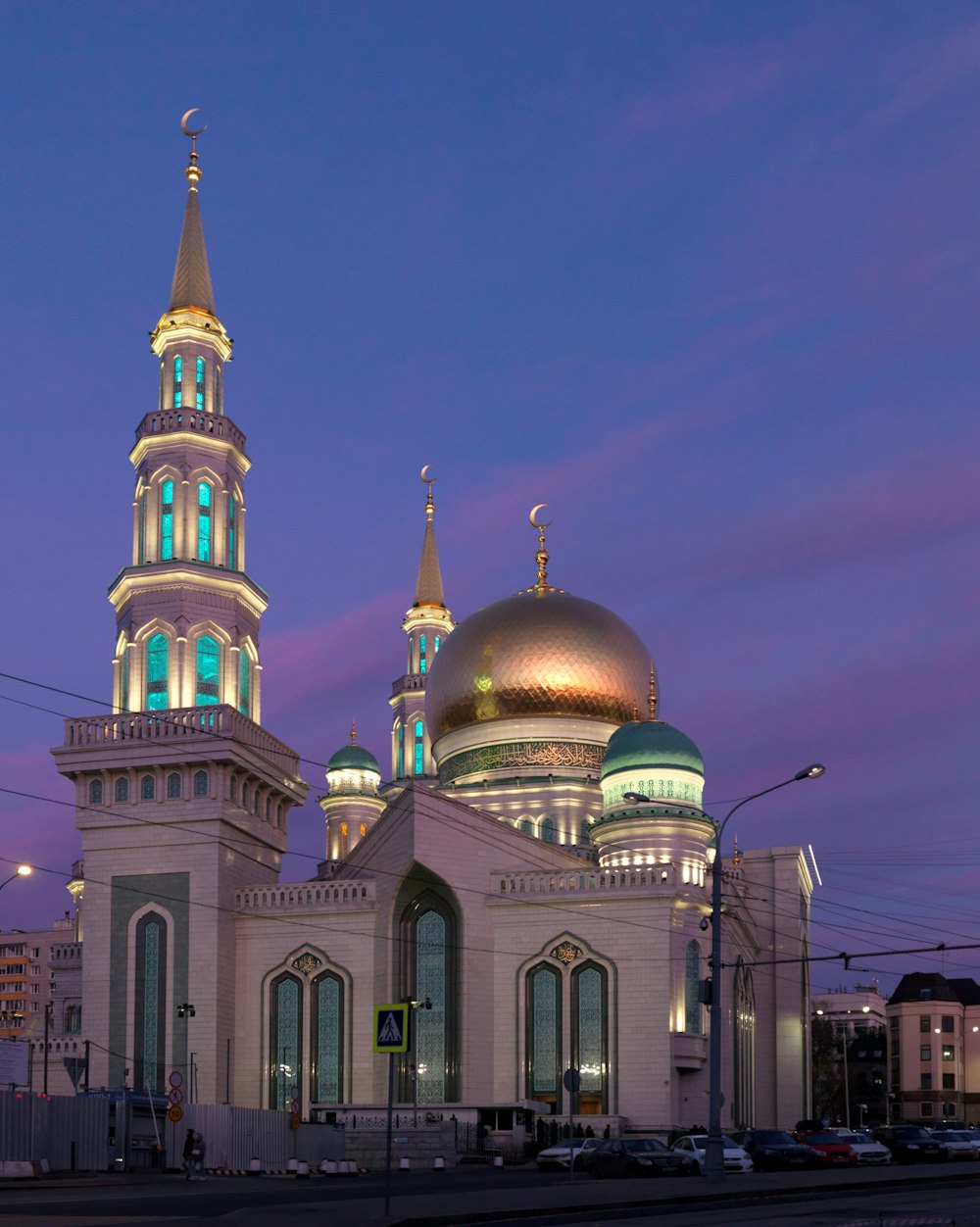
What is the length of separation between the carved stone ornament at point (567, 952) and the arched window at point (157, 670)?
14.3 m

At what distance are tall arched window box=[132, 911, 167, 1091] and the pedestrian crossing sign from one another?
106ft

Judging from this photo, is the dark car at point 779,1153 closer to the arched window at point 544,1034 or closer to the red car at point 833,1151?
the red car at point 833,1151

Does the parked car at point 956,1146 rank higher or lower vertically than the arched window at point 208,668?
lower

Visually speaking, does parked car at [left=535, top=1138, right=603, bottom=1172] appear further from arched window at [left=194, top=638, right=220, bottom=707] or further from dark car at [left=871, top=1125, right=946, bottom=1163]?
arched window at [left=194, top=638, right=220, bottom=707]

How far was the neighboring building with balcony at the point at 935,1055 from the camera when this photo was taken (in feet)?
411

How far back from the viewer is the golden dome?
68000mm

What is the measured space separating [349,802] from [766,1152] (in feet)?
136

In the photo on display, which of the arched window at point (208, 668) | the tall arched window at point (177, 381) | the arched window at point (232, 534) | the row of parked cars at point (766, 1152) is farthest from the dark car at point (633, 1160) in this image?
the tall arched window at point (177, 381)

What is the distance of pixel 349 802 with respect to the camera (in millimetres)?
79375

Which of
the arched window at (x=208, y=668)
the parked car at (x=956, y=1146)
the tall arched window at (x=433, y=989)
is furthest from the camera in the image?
the arched window at (x=208, y=668)

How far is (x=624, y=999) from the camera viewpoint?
52125 mm

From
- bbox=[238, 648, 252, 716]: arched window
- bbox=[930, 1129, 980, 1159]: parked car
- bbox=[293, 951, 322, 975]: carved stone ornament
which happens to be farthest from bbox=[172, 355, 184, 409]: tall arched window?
bbox=[930, 1129, 980, 1159]: parked car

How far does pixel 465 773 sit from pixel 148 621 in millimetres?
17358

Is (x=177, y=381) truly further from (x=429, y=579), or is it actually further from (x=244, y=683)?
(x=429, y=579)
